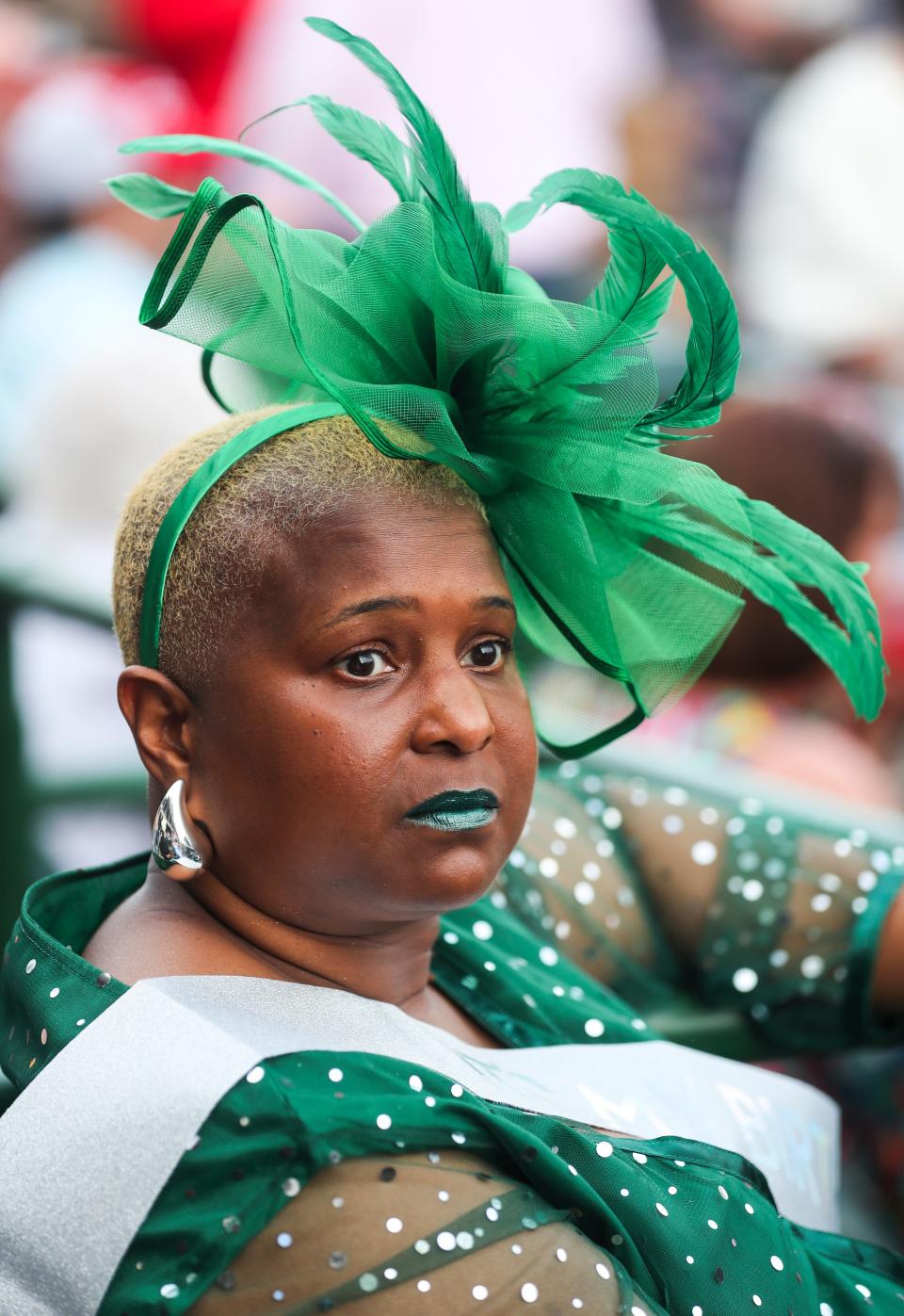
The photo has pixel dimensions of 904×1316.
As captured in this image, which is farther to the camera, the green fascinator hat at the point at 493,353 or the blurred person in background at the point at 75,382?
the blurred person in background at the point at 75,382

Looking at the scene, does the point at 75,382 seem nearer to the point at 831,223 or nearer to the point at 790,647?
the point at 790,647

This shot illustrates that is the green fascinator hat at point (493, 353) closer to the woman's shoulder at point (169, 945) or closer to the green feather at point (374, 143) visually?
the green feather at point (374, 143)

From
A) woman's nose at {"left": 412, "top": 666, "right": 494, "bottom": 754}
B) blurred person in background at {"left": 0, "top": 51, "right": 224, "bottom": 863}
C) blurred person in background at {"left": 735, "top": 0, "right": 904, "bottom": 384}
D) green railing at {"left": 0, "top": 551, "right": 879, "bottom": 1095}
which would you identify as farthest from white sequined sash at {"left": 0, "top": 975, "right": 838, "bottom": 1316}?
blurred person in background at {"left": 735, "top": 0, "right": 904, "bottom": 384}

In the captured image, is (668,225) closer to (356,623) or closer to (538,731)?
(356,623)

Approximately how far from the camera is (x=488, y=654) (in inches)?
49.9

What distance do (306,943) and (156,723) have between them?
8.4 inches

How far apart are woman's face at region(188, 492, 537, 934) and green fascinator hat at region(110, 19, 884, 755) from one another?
8 centimetres

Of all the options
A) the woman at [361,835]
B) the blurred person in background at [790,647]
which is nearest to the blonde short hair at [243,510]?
the woman at [361,835]

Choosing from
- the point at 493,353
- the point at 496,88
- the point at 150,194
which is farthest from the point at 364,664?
the point at 496,88

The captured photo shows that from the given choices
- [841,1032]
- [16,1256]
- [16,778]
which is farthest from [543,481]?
[16,778]

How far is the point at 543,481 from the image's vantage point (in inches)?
49.3

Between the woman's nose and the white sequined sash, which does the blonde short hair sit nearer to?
the woman's nose

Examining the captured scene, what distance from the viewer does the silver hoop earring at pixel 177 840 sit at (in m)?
1.18

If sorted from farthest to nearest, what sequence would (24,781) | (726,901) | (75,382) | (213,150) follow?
(75,382), (24,781), (726,901), (213,150)
